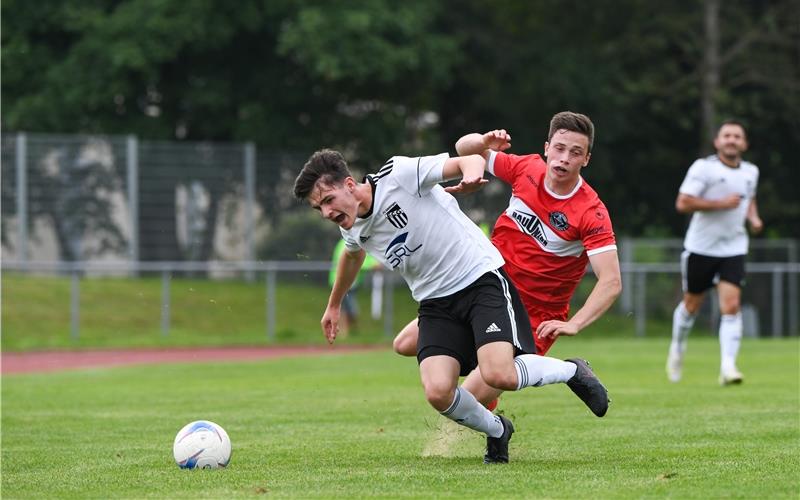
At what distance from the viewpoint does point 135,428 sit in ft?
32.9

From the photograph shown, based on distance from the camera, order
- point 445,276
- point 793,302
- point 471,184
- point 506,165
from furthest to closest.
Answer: point 793,302, point 506,165, point 445,276, point 471,184

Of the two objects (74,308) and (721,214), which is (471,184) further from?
(74,308)

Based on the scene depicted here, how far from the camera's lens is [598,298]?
7.55 m

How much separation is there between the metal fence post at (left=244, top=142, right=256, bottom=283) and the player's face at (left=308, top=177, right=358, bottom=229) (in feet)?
65.8

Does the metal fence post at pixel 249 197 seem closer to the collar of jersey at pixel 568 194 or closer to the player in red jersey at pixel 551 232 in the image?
the player in red jersey at pixel 551 232

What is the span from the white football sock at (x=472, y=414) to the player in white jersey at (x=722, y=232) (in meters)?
5.89

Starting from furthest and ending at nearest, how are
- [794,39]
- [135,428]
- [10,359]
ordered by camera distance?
[794,39], [10,359], [135,428]

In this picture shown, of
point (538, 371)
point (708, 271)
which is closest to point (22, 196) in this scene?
point (708, 271)

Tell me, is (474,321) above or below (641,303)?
above

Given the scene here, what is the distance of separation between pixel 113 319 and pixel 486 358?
1756 cm

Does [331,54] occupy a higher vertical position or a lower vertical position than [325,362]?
higher

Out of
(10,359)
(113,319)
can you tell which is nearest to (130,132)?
(113,319)

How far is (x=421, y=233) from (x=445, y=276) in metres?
0.29

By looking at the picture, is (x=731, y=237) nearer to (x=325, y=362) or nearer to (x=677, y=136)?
(x=325, y=362)
